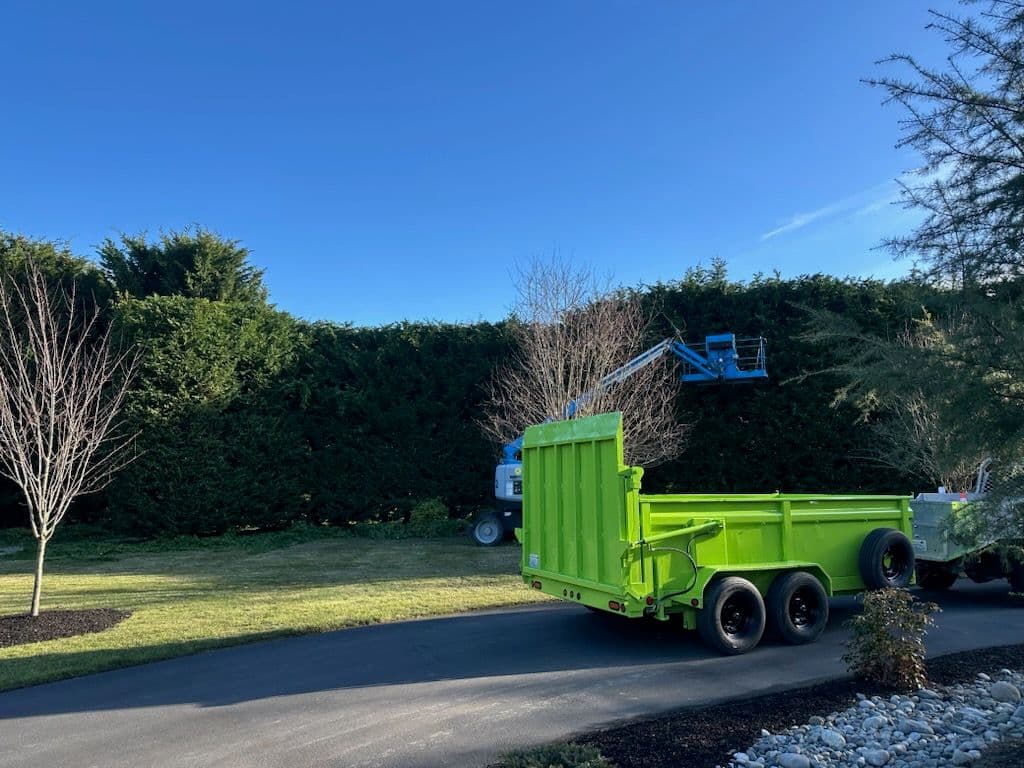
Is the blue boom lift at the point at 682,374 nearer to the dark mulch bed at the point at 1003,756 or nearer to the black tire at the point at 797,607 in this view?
the black tire at the point at 797,607

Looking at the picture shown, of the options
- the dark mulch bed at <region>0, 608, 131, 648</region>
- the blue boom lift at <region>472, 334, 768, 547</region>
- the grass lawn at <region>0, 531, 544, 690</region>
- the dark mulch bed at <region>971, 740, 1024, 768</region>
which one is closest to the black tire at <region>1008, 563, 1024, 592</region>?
the grass lawn at <region>0, 531, 544, 690</region>

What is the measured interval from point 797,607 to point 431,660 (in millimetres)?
4077

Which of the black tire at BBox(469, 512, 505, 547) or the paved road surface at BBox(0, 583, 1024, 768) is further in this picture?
the black tire at BBox(469, 512, 505, 547)

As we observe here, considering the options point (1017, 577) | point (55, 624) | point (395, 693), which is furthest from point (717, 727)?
point (55, 624)

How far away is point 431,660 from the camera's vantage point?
726 cm

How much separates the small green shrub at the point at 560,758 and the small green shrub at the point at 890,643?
9.12 feet

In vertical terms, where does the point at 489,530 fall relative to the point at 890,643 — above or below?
below

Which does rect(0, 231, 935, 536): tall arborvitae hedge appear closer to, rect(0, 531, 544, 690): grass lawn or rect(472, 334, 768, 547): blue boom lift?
rect(472, 334, 768, 547): blue boom lift

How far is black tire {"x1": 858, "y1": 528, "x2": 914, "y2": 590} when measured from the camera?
8.29m

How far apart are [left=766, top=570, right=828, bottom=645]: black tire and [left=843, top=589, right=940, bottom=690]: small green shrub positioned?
1.48 meters

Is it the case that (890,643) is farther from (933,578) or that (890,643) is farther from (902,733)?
(933,578)

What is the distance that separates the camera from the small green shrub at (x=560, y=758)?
4.34 m

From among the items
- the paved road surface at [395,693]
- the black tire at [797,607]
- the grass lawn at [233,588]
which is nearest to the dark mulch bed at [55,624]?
the grass lawn at [233,588]

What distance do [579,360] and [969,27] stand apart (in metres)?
12.2
